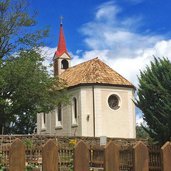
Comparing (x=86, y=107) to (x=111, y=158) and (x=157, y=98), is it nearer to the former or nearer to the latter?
(x=157, y=98)

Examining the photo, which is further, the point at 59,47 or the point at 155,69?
A: the point at 59,47

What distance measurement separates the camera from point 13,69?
30406 mm

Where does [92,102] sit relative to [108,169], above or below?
above

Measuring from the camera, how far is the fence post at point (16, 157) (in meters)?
3.10

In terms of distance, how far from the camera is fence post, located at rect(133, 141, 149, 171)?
11.2 ft

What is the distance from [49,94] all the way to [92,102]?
8.00m

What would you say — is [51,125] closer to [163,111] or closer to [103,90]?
[103,90]

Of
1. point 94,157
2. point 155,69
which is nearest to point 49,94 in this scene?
point 155,69

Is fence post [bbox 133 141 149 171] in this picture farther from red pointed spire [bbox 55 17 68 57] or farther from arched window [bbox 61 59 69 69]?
red pointed spire [bbox 55 17 68 57]

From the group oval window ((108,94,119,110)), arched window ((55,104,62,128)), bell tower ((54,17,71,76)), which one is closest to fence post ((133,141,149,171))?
oval window ((108,94,119,110))

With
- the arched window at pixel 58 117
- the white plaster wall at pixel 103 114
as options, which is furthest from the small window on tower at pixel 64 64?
the white plaster wall at pixel 103 114

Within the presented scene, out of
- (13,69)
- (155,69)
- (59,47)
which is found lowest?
(155,69)

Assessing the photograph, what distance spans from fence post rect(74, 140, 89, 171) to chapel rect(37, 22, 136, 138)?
122ft

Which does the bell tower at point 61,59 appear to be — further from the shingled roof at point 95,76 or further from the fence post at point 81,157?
the fence post at point 81,157
